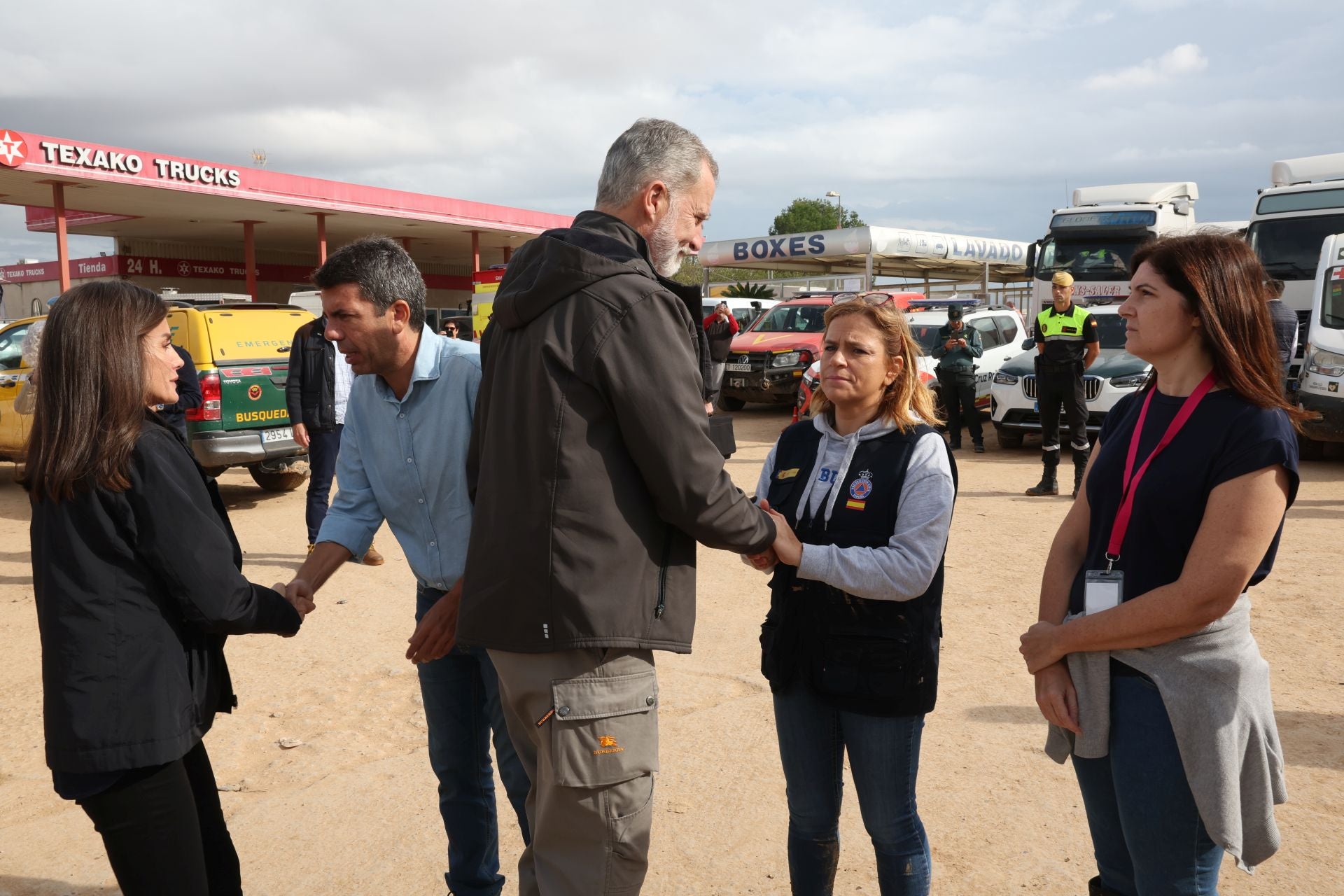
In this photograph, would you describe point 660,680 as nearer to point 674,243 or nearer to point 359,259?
point 359,259

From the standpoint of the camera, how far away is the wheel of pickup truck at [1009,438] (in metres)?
13.1

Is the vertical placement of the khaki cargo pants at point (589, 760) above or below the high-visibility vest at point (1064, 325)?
below

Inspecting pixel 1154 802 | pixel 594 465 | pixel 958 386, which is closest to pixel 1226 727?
pixel 1154 802

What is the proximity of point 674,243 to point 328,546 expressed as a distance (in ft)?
4.97

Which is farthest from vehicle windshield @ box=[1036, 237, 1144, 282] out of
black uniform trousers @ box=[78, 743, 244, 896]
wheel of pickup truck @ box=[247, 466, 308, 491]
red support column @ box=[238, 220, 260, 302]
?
red support column @ box=[238, 220, 260, 302]

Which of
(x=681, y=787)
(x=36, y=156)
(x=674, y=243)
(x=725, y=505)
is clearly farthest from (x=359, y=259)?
(x=36, y=156)

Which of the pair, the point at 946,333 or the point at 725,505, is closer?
the point at 725,505

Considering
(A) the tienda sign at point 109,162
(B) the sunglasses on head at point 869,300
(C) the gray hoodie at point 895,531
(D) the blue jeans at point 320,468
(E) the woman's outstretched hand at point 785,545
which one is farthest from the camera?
(A) the tienda sign at point 109,162

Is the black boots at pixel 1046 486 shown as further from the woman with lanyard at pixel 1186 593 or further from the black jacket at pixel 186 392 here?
the woman with lanyard at pixel 1186 593

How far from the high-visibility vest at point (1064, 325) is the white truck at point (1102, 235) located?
7.20 metres

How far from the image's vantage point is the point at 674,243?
223 cm

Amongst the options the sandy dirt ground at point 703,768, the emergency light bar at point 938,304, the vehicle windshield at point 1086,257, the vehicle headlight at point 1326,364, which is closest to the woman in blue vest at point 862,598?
the sandy dirt ground at point 703,768

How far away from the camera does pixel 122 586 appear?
2.24 metres

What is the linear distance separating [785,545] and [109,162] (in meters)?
22.6
